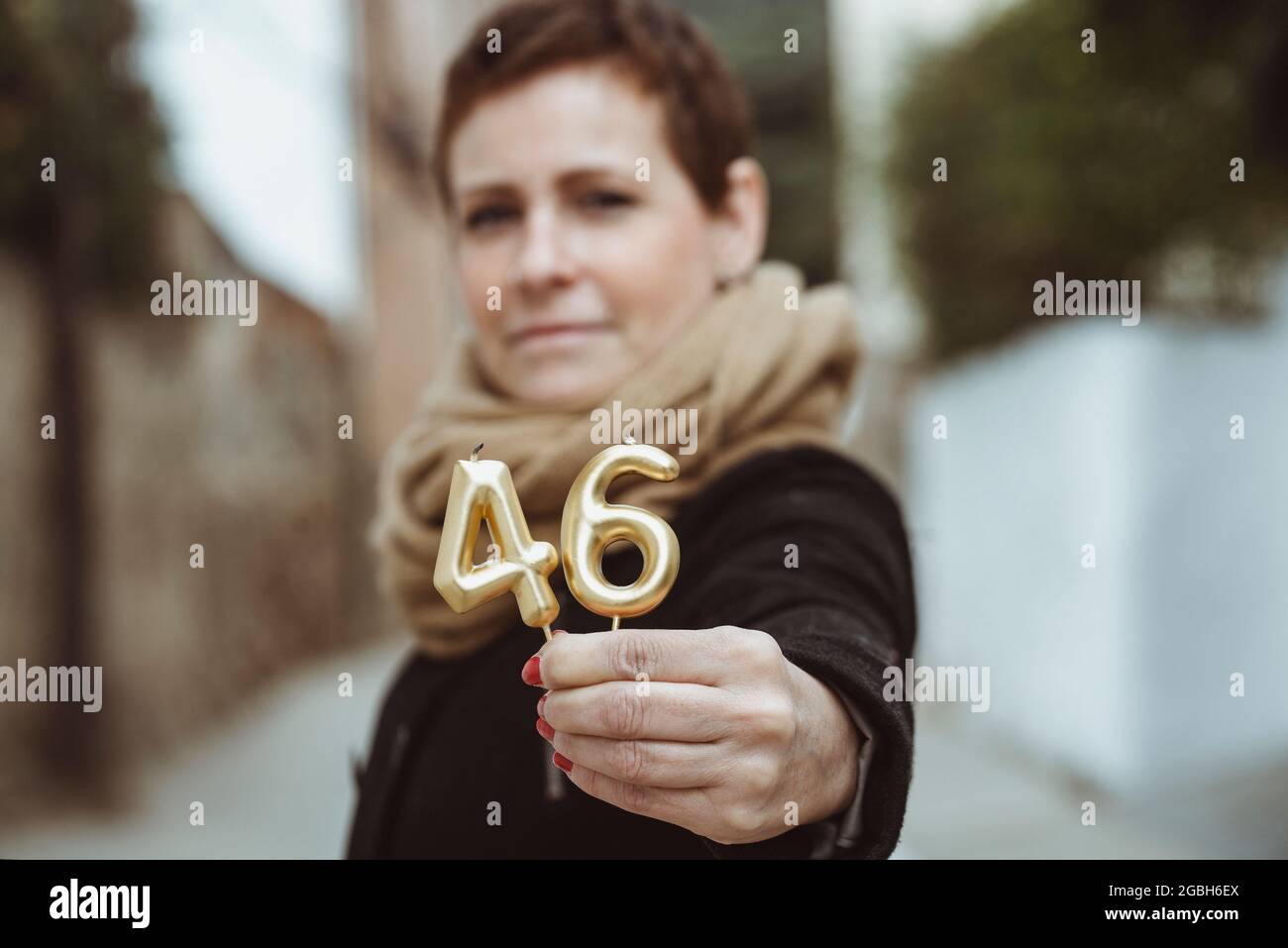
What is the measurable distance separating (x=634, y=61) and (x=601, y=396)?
0.98 ft

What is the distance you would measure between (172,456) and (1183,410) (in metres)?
3.58

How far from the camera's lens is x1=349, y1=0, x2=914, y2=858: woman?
33.2 inches

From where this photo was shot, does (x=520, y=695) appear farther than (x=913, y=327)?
No

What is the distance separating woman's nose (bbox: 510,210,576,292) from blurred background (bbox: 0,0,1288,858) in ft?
6.15

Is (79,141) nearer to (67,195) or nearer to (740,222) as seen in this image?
(67,195)

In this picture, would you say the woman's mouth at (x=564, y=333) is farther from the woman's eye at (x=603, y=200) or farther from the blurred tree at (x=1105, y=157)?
the blurred tree at (x=1105, y=157)

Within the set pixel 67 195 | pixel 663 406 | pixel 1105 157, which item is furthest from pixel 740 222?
pixel 1105 157

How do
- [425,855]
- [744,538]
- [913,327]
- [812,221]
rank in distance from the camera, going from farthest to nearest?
[812,221], [913,327], [425,855], [744,538]

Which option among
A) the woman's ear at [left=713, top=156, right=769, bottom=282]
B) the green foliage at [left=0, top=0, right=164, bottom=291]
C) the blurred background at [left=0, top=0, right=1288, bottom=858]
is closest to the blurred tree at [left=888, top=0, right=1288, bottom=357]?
the blurred background at [left=0, top=0, right=1288, bottom=858]

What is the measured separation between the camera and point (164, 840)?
3152mm

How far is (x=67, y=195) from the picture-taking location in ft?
11.0

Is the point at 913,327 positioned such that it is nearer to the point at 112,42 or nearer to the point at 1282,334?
the point at 1282,334

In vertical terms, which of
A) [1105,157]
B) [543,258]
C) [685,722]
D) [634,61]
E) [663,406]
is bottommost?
[685,722]
